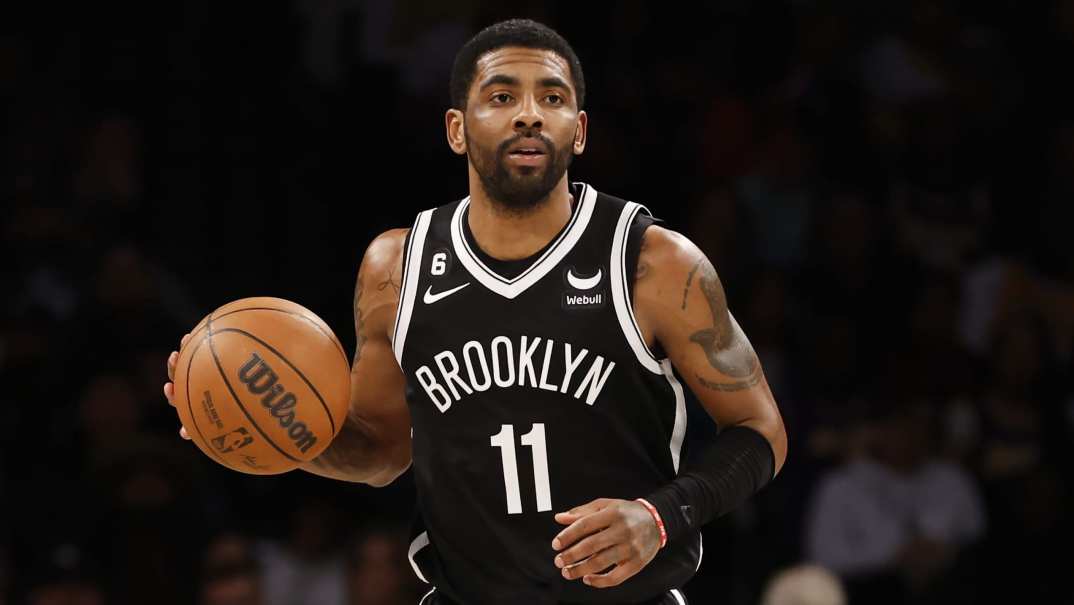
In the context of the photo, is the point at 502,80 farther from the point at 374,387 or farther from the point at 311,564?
the point at 311,564

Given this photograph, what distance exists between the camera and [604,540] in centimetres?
338

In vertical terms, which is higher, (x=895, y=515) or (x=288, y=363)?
(x=288, y=363)

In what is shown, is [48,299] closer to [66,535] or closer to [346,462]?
[66,535]

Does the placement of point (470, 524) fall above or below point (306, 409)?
below

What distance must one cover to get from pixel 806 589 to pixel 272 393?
10.5 ft

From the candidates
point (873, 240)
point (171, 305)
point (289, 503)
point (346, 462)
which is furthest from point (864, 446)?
point (346, 462)

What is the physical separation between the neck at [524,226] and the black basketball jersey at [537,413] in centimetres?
4

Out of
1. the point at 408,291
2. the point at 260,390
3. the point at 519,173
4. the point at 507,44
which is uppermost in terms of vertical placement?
the point at 507,44

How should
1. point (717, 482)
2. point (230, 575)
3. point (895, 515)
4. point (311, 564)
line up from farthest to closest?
point (895, 515), point (311, 564), point (230, 575), point (717, 482)

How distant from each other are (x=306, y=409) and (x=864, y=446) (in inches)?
164

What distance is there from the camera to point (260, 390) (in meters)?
3.89

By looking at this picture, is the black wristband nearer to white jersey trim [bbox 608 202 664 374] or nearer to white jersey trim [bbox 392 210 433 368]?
white jersey trim [bbox 608 202 664 374]

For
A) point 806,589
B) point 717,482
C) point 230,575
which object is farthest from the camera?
point 230,575

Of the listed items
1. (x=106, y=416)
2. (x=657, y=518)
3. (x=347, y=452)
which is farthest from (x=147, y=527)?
(x=657, y=518)
